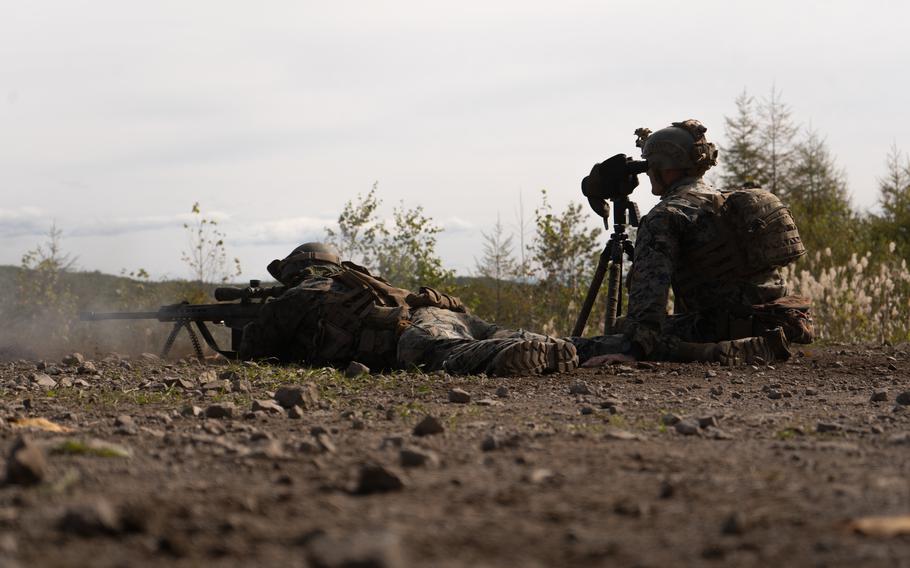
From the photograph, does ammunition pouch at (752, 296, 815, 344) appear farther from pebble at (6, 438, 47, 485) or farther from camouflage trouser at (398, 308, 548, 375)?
pebble at (6, 438, 47, 485)

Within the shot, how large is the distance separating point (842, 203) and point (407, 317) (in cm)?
1820

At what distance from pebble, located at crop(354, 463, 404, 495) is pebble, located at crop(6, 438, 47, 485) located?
83 centimetres

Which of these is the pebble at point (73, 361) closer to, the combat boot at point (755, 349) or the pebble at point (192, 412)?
the pebble at point (192, 412)

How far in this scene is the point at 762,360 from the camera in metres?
7.59

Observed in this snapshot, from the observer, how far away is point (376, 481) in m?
2.53

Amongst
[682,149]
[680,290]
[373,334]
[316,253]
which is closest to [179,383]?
[373,334]

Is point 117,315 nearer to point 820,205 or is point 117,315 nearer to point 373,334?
point 373,334

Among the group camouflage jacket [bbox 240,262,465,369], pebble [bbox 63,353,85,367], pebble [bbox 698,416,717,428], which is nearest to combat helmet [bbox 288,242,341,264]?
camouflage jacket [bbox 240,262,465,369]

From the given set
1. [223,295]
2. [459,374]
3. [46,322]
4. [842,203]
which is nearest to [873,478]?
[459,374]

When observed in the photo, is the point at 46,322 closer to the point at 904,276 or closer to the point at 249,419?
the point at 249,419

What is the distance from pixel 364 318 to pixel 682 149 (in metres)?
2.88

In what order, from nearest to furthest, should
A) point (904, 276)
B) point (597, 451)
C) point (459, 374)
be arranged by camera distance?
point (597, 451) < point (459, 374) < point (904, 276)

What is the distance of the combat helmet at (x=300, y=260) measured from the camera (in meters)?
8.79

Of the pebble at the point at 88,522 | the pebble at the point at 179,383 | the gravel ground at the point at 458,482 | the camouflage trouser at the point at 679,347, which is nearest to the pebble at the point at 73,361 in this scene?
the pebble at the point at 179,383
